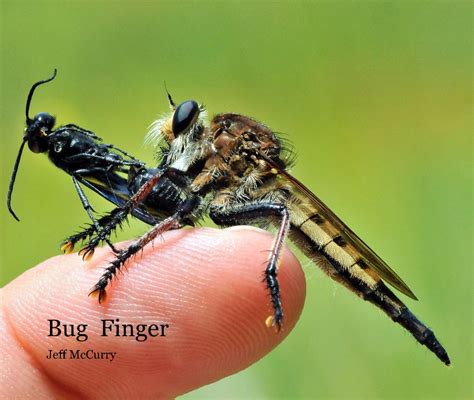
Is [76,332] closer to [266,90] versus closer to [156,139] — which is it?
[156,139]

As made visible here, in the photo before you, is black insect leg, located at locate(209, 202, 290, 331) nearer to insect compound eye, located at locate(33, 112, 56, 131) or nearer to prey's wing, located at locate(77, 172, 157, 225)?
prey's wing, located at locate(77, 172, 157, 225)

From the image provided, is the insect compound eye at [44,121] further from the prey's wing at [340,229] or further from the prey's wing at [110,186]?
the prey's wing at [340,229]

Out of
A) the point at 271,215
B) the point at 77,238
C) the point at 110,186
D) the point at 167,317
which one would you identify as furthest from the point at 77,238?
the point at 271,215

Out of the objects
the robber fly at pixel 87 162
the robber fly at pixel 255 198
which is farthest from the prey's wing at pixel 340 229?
the robber fly at pixel 87 162

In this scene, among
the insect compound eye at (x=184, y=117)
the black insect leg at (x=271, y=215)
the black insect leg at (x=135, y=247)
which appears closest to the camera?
the black insect leg at (x=271, y=215)

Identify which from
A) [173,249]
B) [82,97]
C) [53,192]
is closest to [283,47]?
[82,97]

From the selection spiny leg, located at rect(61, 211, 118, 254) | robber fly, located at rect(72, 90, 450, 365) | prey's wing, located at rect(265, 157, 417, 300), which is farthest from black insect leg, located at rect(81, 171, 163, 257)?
prey's wing, located at rect(265, 157, 417, 300)
